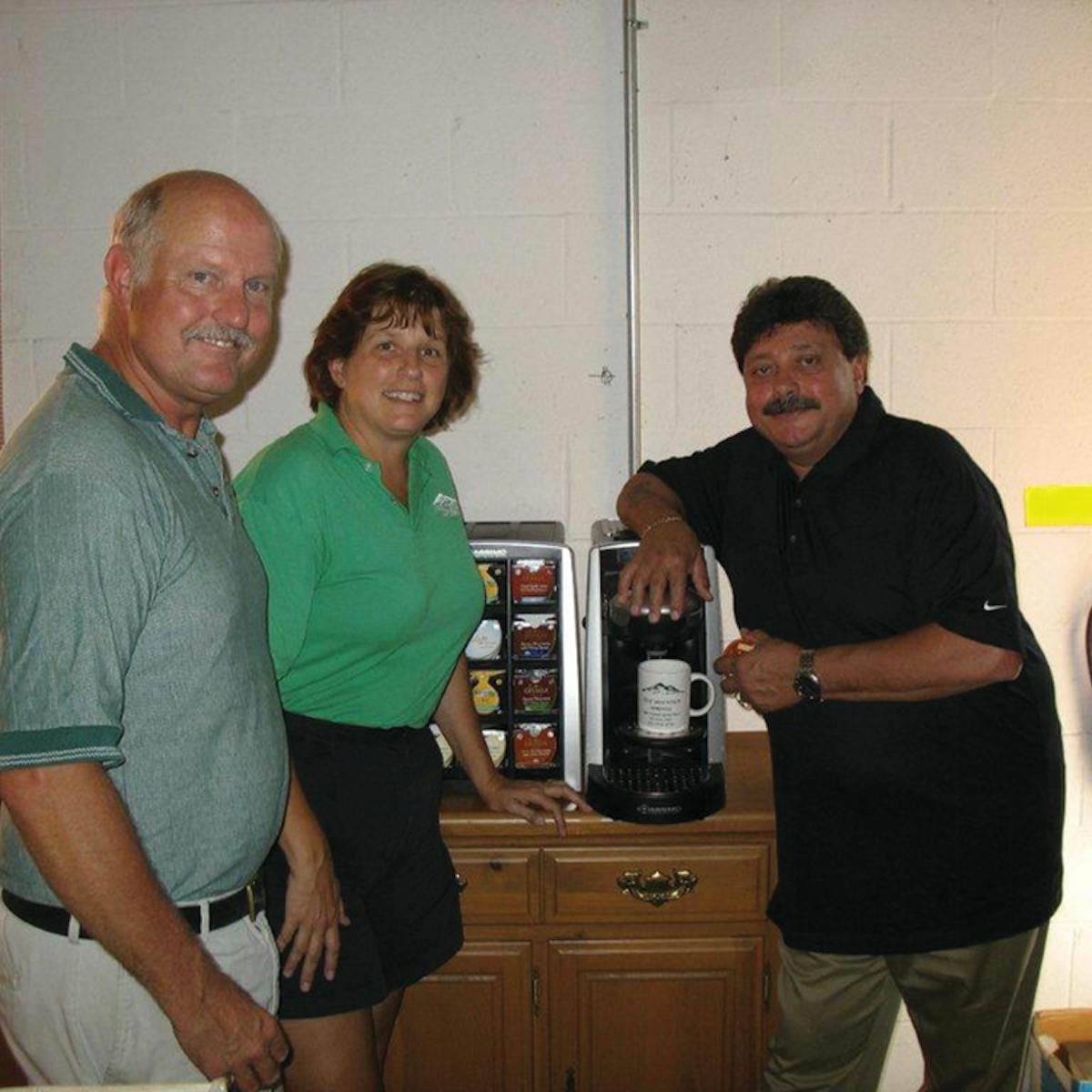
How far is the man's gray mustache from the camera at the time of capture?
3.58ft

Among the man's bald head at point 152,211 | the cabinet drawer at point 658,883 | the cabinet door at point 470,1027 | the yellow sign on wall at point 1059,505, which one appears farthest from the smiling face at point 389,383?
the yellow sign on wall at point 1059,505

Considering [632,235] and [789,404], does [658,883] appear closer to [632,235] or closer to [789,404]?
[789,404]

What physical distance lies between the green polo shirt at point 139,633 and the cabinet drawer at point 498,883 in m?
0.69

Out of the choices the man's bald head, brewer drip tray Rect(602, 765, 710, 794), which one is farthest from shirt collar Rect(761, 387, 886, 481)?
the man's bald head

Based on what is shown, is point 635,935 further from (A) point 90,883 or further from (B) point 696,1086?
(A) point 90,883

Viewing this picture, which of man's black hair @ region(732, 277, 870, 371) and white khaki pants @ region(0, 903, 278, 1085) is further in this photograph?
man's black hair @ region(732, 277, 870, 371)

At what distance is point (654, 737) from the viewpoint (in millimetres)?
1774

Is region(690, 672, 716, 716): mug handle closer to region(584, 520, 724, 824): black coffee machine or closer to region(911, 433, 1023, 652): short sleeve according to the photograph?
region(584, 520, 724, 824): black coffee machine

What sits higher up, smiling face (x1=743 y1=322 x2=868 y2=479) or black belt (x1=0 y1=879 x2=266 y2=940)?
A: smiling face (x1=743 y1=322 x2=868 y2=479)

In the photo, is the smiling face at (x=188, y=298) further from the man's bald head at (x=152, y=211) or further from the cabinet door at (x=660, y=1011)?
the cabinet door at (x=660, y=1011)

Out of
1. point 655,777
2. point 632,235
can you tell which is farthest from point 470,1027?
point 632,235

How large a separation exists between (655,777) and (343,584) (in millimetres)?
710

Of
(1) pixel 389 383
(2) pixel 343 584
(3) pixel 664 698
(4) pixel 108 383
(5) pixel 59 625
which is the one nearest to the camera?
(5) pixel 59 625

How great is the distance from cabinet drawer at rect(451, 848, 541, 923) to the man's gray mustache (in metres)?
1.05
